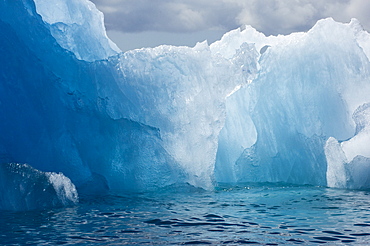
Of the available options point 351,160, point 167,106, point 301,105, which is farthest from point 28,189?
point 301,105

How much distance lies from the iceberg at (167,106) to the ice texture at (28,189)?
0.71m

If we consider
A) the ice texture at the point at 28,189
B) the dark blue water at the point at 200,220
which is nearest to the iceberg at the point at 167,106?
the ice texture at the point at 28,189

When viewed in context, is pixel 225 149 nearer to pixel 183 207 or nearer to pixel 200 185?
pixel 200 185

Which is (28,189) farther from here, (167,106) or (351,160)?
(351,160)

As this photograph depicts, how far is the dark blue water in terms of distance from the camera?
7086 mm

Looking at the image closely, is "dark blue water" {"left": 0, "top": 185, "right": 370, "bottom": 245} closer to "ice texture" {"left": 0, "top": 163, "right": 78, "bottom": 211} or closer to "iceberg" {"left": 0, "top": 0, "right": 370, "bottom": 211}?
"ice texture" {"left": 0, "top": 163, "right": 78, "bottom": 211}

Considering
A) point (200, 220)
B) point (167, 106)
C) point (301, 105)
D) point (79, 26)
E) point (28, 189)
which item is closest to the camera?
point (200, 220)

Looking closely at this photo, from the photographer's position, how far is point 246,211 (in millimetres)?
9508

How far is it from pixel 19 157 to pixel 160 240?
485 cm

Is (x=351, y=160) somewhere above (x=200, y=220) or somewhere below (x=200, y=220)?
above

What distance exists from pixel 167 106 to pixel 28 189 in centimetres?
373

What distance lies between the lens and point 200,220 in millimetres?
8508

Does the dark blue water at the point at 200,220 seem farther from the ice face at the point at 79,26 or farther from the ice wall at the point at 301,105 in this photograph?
the ice face at the point at 79,26

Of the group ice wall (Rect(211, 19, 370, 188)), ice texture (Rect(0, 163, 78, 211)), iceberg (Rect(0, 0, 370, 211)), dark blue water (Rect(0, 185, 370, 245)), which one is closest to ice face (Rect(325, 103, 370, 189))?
iceberg (Rect(0, 0, 370, 211))
